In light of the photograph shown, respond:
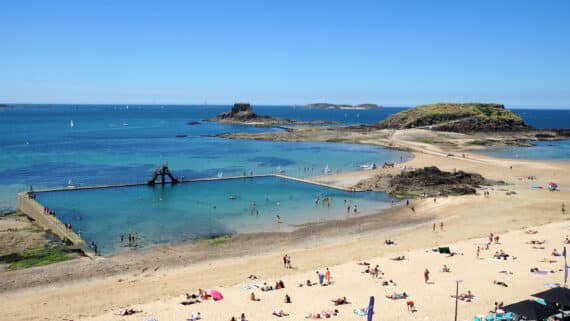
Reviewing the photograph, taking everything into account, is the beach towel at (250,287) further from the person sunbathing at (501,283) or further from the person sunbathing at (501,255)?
the person sunbathing at (501,255)

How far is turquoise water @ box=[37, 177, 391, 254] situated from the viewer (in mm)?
36562

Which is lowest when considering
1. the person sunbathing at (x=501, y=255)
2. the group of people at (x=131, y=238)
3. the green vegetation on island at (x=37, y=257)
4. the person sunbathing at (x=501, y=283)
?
the green vegetation on island at (x=37, y=257)

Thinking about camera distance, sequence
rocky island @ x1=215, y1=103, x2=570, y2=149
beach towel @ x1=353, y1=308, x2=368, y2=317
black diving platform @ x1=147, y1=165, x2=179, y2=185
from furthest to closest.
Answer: rocky island @ x1=215, y1=103, x2=570, y2=149, black diving platform @ x1=147, y1=165, x2=179, y2=185, beach towel @ x1=353, y1=308, x2=368, y2=317

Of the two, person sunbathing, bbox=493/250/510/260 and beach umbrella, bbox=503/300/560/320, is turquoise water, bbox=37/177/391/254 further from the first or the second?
beach umbrella, bbox=503/300/560/320

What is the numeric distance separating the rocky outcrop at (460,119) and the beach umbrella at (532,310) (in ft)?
366

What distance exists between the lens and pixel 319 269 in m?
27.6

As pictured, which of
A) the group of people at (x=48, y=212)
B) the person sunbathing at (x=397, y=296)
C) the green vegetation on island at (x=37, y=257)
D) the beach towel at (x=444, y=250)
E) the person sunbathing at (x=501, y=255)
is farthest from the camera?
the group of people at (x=48, y=212)

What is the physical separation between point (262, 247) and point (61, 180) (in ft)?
125

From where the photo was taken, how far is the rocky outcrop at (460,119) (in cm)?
12590

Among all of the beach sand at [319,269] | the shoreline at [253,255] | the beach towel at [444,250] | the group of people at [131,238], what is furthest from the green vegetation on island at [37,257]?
the beach towel at [444,250]

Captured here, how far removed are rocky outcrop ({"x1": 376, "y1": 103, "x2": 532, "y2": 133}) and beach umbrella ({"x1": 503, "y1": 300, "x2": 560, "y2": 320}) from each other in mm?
111524

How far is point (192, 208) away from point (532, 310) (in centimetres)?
3281

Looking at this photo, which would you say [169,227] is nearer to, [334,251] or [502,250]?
[334,251]

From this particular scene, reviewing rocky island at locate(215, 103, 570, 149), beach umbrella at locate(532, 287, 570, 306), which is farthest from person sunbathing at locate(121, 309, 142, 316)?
rocky island at locate(215, 103, 570, 149)
